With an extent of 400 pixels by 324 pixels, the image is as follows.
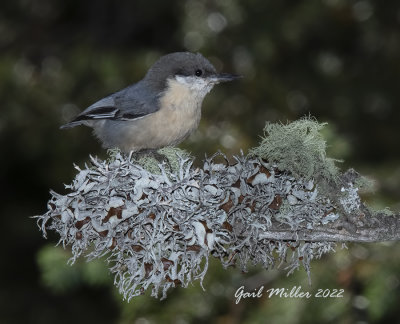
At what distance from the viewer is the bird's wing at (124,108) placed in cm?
338

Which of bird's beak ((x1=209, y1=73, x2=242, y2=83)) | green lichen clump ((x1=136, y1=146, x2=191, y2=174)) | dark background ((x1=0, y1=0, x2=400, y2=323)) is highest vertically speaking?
green lichen clump ((x1=136, y1=146, x2=191, y2=174))

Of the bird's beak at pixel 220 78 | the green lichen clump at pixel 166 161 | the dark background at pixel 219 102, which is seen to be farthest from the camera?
the bird's beak at pixel 220 78

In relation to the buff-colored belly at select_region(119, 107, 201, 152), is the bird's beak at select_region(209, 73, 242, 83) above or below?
above

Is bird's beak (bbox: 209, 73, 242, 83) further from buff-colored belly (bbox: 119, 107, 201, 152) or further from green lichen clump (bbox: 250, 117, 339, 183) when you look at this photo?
green lichen clump (bbox: 250, 117, 339, 183)

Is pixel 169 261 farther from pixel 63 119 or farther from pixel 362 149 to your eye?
pixel 362 149

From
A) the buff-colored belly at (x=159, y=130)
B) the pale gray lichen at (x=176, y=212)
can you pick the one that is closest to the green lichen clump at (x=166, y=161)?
the pale gray lichen at (x=176, y=212)

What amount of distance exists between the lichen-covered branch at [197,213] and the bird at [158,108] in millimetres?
1114

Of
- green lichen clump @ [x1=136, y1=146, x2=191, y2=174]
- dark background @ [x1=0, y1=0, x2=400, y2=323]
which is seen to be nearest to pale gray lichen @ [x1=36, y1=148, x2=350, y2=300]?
green lichen clump @ [x1=136, y1=146, x2=191, y2=174]

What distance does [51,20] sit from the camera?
5742mm

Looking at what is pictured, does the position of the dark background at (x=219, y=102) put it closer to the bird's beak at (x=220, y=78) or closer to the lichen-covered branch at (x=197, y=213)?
the bird's beak at (x=220, y=78)

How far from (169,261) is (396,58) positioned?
11.4 feet

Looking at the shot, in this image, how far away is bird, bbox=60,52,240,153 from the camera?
10.9ft

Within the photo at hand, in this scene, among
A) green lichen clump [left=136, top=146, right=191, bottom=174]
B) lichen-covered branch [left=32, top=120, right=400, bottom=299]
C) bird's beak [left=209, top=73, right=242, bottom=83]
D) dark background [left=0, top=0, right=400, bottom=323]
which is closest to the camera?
lichen-covered branch [left=32, top=120, right=400, bottom=299]

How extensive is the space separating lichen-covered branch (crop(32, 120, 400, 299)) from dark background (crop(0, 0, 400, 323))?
103cm
